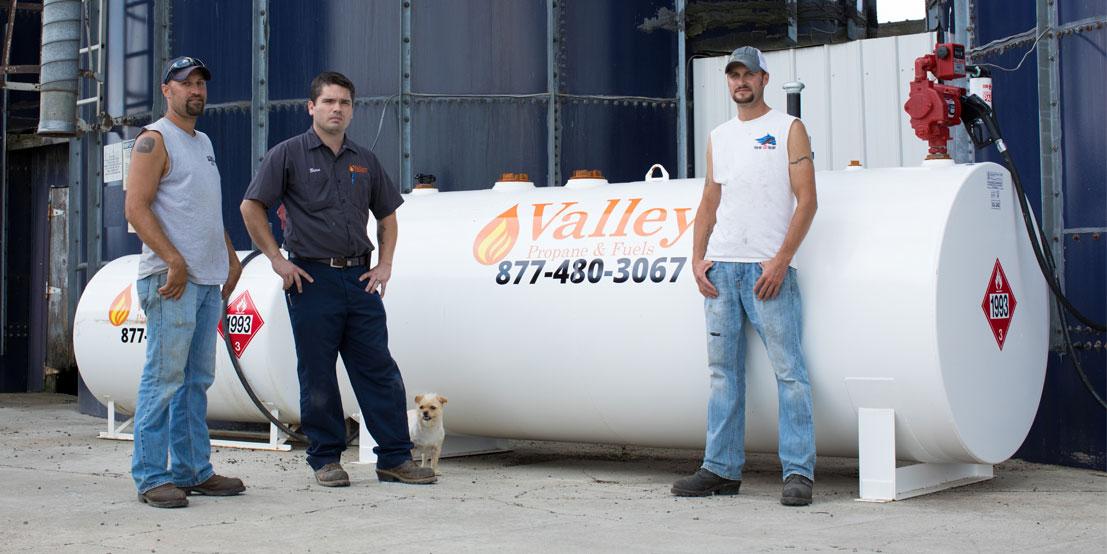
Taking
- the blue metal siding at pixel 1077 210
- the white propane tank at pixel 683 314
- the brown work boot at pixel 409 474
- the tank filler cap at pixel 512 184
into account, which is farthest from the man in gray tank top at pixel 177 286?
the blue metal siding at pixel 1077 210

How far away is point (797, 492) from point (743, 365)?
2.05 ft

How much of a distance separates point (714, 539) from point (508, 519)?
2.97ft

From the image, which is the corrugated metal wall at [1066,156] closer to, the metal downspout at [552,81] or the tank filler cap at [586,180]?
the tank filler cap at [586,180]

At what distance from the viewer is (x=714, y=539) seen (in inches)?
177

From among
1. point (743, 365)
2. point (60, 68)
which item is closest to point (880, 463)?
point (743, 365)

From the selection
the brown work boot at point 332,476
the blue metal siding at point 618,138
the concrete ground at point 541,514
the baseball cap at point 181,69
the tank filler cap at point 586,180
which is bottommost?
the concrete ground at point 541,514

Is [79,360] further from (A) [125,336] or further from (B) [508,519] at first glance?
(B) [508,519]

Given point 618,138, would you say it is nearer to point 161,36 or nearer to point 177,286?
point 161,36

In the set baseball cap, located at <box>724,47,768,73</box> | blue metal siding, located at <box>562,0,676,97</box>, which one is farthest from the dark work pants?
blue metal siding, located at <box>562,0,676,97</box>

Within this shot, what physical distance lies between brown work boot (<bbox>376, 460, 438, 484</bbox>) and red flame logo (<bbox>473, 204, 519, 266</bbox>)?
3.71ft

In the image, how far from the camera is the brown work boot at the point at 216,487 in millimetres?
5648

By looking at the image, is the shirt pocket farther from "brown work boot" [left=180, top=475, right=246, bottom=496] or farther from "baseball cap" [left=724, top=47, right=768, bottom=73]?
"baseball cap" [left=724, top=47, right=768, bottom=73]

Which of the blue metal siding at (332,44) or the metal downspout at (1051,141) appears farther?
the blue metal siding at (332,44)

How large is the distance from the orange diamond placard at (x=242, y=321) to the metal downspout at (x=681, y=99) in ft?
11.7
